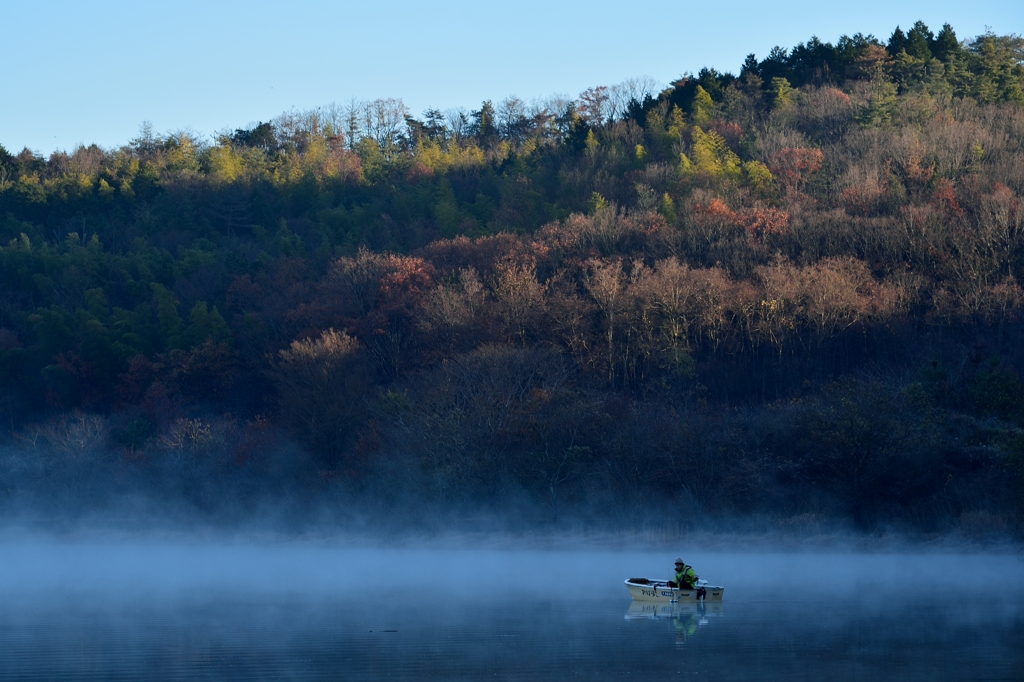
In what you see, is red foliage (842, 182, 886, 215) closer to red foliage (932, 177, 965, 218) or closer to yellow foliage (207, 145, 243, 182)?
red foliage (932, 177, 965, 218)

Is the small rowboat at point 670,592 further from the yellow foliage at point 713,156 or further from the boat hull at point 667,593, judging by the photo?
the yellow foliage at point 713,156

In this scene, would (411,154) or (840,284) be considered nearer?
(840,284)

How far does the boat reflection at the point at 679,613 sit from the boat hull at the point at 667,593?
15 centimetres

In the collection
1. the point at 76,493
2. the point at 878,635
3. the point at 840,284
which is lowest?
the point at 878,635

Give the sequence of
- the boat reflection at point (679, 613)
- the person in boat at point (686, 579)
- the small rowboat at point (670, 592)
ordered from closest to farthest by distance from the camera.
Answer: the boat reflection at point (679, 613)
the small rowboat at point (670, 592)
the person in boat at point (686, 579)

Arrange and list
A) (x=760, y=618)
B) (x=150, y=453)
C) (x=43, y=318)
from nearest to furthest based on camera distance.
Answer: (x=760, y=618) < (x=150, y=453) < (x=43, y=318)

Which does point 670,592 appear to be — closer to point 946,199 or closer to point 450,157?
point 946,199

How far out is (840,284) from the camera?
170 feet

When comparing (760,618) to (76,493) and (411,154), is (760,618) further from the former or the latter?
(411,154)

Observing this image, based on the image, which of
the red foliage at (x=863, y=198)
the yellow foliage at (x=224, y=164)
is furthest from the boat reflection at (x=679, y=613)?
the yellow foliage at (x=224, y=164)

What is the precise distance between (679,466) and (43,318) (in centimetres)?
4636

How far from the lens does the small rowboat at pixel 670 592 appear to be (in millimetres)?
25828

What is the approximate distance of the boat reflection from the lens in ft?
78.5

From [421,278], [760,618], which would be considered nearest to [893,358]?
[421,278]
